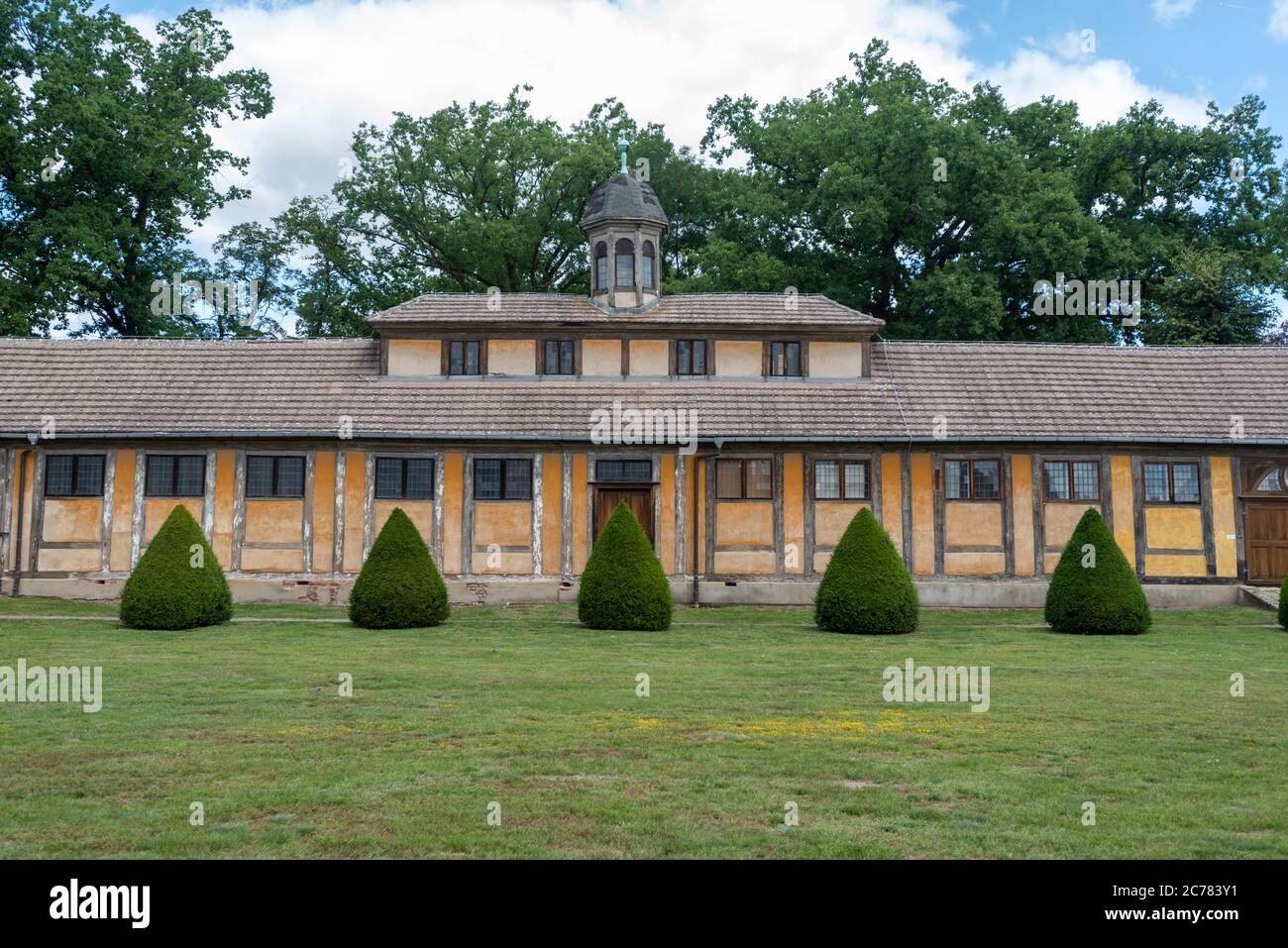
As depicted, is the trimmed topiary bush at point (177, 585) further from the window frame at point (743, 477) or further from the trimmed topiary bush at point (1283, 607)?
the trimmed topiary bush at point (1283, 607)

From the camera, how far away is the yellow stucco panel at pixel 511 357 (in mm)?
28734

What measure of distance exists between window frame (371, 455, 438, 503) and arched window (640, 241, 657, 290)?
7.91 meters

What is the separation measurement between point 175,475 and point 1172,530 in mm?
24061

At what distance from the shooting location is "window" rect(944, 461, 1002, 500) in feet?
89.0

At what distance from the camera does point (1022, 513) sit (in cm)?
2703

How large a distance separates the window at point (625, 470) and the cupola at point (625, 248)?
519 cm

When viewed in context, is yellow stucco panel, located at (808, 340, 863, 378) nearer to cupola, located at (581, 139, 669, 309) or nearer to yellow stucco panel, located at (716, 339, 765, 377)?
yellow stucco panel, located at (716, 339, 765, 377)

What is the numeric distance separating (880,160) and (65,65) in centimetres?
2874

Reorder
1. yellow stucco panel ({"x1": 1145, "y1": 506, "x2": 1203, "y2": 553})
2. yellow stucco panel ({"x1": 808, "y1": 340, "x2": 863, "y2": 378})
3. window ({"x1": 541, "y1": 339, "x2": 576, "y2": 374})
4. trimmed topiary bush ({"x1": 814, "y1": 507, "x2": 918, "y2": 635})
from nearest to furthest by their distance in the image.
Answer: trimmed topiary bush ({"x1": 814, "y1": 507, "x2": 918, "y2": 635}) → yellow stucco panel ({"x1": 1145, "y1": 506, "x2": 1203, "y2": 553}) → window ({"x1": 541, "y1": 339, "x2": 576, "y2": 374}) → yellow stucco panel ({"x1": 808, "y1": 340, "x2": 863, "y2": 378})

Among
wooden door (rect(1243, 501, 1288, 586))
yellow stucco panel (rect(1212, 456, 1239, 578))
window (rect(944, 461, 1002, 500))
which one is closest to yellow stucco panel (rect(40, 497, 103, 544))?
window (rect(944, 461, 1002, 500))

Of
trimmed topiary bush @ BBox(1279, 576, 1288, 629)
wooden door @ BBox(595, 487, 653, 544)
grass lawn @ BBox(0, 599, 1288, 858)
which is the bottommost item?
grass lawn @ BBox(0, 599, 1288, 858)

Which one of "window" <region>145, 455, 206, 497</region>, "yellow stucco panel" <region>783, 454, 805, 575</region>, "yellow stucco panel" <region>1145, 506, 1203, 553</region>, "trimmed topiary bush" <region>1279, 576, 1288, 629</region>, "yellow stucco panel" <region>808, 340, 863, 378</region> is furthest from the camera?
"yellow stucco panel" <region>808, 340, 863, 378</region>

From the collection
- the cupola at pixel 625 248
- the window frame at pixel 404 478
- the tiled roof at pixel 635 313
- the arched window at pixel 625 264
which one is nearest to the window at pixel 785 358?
the tiled roof at pixel 635 313

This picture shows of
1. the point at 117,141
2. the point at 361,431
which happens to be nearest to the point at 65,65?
the point at 117,141
